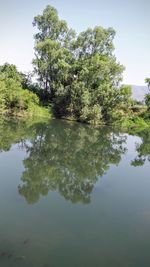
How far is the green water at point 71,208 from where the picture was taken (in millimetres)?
7832

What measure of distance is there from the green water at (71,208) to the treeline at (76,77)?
21742mm

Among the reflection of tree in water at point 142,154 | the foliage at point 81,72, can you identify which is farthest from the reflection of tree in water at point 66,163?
the foliage at point 81,72

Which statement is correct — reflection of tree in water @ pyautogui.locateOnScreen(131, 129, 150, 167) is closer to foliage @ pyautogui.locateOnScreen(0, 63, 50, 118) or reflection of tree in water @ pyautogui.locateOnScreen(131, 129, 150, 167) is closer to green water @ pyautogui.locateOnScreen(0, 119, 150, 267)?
green water @ pyautogui.locateOnScreen(0, 119, 150, 267)

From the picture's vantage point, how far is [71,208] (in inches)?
440

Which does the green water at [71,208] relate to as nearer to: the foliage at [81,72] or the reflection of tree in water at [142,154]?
the reflection of tree in water at [142,154]

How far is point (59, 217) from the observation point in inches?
402

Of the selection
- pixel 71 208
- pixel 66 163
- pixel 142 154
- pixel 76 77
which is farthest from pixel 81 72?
pixel 71 208

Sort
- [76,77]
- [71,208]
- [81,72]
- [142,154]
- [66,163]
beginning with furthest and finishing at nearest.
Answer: [76,77]
[81,72]
[142,154]
[66,163]
[71,208]

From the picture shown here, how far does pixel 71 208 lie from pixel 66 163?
7.49 m

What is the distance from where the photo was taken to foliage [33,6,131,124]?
142ft

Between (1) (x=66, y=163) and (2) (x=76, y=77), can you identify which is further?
(2) (x=76, y=77)

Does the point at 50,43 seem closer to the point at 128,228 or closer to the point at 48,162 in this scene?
the point at 48,162

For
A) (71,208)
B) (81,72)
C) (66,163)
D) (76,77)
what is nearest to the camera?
(71,208)

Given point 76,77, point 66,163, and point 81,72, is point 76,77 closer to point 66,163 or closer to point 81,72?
point 81,72
